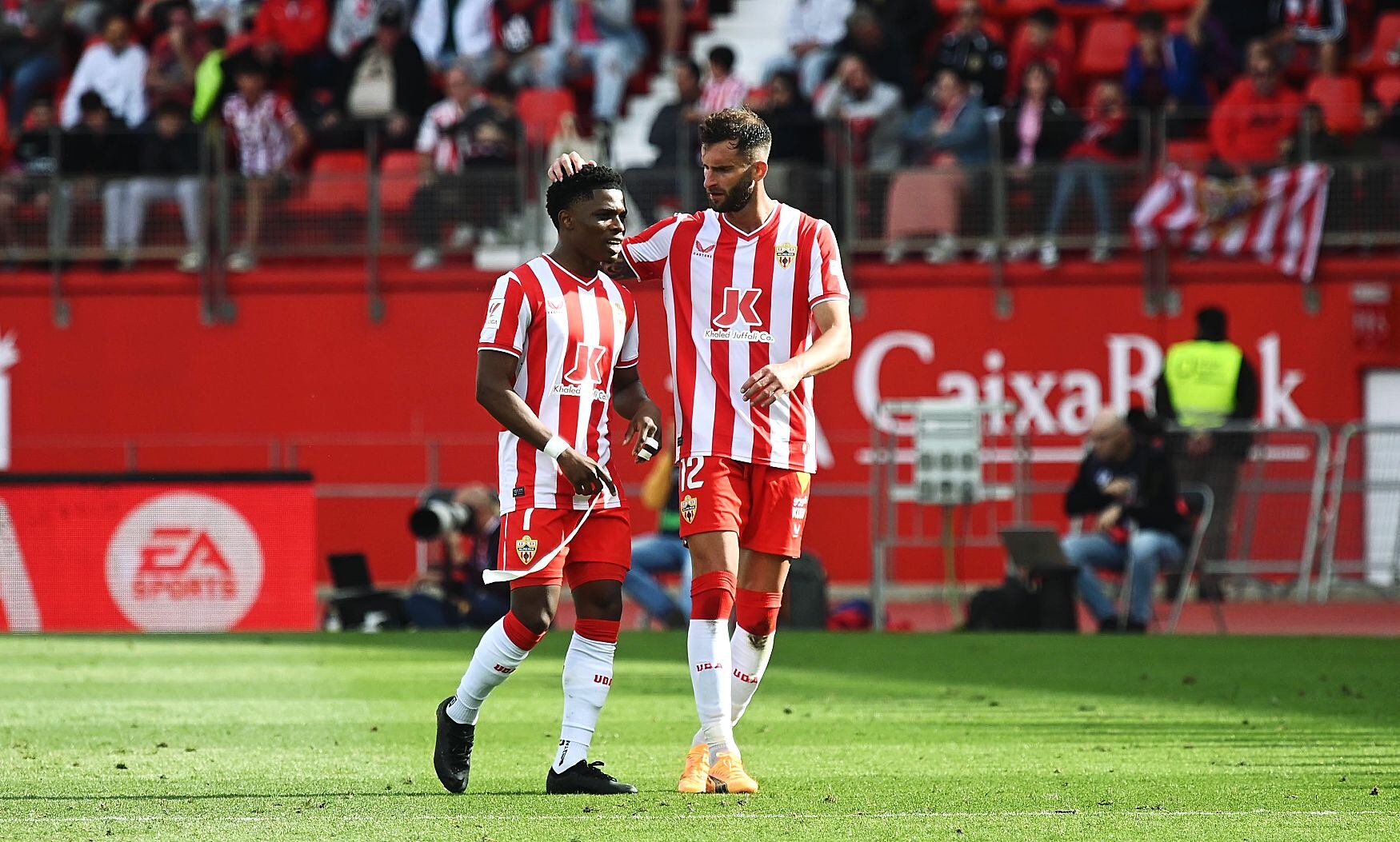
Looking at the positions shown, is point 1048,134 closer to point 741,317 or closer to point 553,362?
point 741,317

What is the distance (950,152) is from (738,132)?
506 inches

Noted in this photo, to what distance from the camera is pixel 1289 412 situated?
1939 centimetres

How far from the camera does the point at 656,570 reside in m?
15.9

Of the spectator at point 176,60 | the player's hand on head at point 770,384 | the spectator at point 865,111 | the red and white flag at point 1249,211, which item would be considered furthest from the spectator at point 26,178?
the player's hand on head at point 770,384

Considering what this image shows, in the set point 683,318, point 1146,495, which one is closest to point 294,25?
point 1146,495

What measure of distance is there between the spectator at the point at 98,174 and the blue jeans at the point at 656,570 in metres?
7.08

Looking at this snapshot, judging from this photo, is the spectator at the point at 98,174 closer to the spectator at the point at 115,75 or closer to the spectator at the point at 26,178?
the spectator at the point at 26,178

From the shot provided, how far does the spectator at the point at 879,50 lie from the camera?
21094mm

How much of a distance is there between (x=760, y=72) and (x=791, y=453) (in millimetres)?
16313

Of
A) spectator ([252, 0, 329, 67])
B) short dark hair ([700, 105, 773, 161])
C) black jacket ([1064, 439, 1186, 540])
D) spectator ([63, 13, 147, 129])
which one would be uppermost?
spectator ([252, 0, 329, 67])

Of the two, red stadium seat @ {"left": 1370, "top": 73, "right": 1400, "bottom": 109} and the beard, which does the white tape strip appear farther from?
red stadium seat @ {"left": 1370, "top": 73, "right": 1400, "bottom": 109}

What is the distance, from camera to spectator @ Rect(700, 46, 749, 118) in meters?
20.3

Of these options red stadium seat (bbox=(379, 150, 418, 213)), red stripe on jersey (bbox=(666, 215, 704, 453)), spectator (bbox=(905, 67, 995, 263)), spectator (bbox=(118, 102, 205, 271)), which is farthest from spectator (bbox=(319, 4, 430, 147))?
red stripe on jersey (bbox=(666, 215, 704, 453))

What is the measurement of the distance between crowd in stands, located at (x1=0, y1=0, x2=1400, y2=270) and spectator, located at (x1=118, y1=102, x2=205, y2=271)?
0.02m
